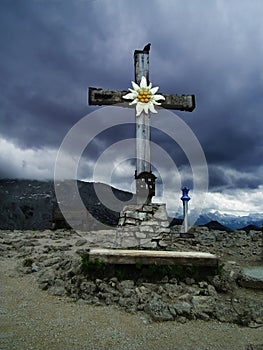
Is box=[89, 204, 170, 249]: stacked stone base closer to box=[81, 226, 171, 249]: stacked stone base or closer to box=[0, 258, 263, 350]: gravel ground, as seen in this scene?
box=[81, 226, 171, 249]: stacked stone base

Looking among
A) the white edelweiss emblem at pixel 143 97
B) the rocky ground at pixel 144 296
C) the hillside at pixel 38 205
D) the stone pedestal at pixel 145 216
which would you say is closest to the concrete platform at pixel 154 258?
the rocky ground at pixel 144 296

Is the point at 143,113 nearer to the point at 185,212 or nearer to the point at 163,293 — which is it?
the point at 185,212

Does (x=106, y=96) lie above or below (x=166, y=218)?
above

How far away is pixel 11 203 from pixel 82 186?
3.69 m

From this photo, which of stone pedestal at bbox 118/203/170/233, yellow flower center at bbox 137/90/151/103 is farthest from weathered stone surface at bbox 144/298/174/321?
yellow flower center at bbox 137/90/151/103

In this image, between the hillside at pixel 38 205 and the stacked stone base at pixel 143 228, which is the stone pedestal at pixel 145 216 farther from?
the hillside at pixel 38 205

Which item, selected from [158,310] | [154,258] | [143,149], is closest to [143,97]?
[143,149]

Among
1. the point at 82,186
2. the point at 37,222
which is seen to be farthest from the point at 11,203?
the point at 82,186

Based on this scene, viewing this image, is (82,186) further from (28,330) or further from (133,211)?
(28,330)

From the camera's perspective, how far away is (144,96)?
314 inches

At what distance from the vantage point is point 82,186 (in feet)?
54.6

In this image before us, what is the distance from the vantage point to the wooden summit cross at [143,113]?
768 centimetres

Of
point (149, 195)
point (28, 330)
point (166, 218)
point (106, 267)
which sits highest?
point (149, 195)

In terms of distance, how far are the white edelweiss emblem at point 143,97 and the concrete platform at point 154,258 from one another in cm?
385
